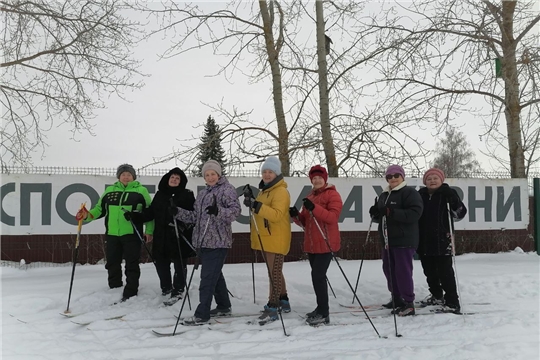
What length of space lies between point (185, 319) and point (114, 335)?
72cm

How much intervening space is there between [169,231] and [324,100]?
17.7ft

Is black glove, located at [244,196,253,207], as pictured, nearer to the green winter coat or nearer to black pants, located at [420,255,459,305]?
the green winter coat

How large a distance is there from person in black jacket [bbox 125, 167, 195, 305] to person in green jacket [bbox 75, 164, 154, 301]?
15cm

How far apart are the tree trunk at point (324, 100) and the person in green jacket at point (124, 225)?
479cm

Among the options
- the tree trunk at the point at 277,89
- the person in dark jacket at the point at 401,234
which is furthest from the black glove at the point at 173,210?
the tree trunk at the point at 277,89

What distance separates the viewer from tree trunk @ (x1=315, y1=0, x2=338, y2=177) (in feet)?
30.0

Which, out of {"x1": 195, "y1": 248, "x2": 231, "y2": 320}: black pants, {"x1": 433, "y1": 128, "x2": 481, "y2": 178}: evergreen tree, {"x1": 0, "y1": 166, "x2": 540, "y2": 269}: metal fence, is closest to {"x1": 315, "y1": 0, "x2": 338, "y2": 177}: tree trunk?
{"x1": 0, "y1": 166, "x2": 540, "y2": 269}: metal fence

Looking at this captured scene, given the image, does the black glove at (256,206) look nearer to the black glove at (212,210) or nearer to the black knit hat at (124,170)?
the black glove at (212,210)

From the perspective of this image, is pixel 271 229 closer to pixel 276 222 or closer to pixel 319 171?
pixel 276 222

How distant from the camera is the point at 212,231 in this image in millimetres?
4414

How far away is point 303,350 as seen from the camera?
3648 millimetres

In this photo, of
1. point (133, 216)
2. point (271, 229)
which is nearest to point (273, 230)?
point (271, 229)

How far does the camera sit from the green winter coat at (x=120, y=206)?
202 inches

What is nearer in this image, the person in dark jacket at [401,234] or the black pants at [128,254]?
the person in dark jacket at [401,234]
